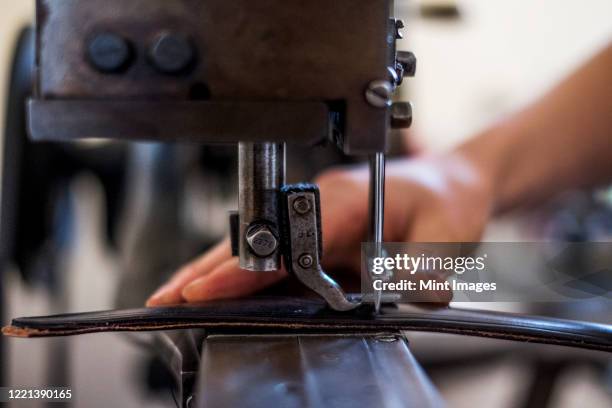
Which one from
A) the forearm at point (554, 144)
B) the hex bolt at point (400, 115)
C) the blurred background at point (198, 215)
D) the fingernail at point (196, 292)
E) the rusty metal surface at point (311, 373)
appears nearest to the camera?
the rusty metal surface at point (311, 373)

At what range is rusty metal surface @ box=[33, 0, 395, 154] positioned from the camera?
47cm

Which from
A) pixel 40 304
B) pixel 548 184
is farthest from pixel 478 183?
pixel 40 304

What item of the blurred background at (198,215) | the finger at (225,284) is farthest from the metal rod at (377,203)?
the blurred background at (198,215)

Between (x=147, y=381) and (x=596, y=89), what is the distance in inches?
42.0

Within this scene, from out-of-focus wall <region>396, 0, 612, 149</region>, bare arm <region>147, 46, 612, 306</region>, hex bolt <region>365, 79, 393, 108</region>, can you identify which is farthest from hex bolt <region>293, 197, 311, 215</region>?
out-of-focus wall <region>396, 0, 612, 149</region>

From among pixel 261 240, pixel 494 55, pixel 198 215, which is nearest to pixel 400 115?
pixel 261 240

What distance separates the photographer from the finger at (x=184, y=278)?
0.71 m

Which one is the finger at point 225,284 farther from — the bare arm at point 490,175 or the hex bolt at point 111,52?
the hex bolt at point 111,52

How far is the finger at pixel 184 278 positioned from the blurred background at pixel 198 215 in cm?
8

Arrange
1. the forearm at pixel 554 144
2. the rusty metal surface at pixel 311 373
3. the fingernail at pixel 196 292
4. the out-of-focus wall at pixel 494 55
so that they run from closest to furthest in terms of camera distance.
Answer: the rusty metal surface at pixel 311 373 < the fingernail at pixel 196 292 < the forearm at pixel 554 144 < the out-of-focus wall at pixel 494 55

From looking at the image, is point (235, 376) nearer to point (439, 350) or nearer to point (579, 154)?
point (579, 154)

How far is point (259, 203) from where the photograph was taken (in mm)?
579

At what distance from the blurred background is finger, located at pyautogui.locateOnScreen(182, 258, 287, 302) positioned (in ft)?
0.38

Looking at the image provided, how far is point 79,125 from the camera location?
483mm
